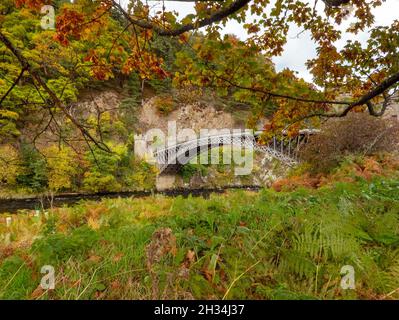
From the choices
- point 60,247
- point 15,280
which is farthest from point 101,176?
point 15,280

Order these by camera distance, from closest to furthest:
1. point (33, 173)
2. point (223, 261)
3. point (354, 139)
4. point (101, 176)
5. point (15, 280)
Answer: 1. point (15, 280)
2. point (223, 261)
3. point (354, 139)
4. point (33, 173)
5. point (101, 176)

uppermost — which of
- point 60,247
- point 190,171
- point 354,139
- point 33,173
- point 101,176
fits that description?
point 354,139

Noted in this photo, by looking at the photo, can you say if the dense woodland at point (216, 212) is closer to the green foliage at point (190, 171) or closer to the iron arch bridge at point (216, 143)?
the iron arch bridge at point (216, 143)

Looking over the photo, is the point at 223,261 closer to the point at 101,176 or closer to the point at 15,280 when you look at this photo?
the point at 15,280

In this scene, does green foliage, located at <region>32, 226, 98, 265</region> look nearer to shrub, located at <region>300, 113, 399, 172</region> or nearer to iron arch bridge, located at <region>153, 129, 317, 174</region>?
shrub, located at <region>300, 113, 399, 172</region>

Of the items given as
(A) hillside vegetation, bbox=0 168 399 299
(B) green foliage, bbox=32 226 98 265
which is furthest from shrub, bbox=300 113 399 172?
(B) green foliage, bbox=32 226 98 265

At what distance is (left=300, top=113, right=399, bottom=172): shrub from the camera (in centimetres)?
1054

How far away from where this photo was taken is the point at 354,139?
1085 cm

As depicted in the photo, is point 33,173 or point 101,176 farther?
point 101,176

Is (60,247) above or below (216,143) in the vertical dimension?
below

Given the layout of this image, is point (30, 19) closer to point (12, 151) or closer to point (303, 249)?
point (12, 151)

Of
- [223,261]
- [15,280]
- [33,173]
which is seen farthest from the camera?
[33,173]
